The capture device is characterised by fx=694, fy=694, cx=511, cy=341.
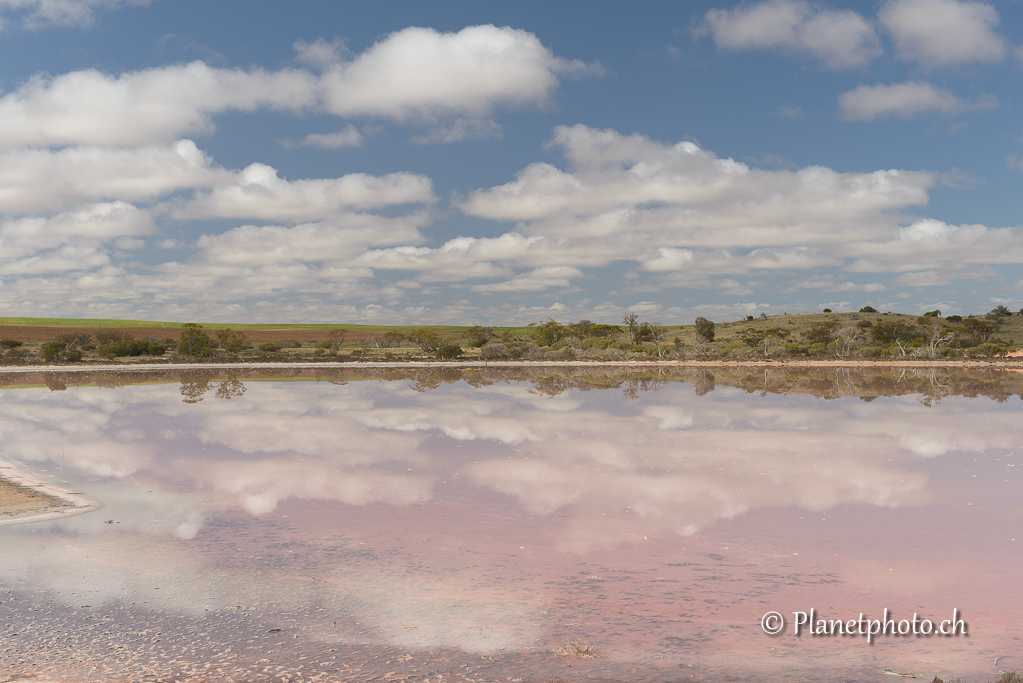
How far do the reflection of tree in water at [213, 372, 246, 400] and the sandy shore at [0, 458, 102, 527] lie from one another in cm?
1531

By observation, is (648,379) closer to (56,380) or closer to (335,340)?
(56,380)

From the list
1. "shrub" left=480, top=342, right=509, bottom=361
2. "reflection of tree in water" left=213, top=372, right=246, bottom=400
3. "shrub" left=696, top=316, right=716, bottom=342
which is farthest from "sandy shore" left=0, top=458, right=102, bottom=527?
"shrub" left=696, top=316, right=716, bottom=342

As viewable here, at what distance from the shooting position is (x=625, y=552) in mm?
7859

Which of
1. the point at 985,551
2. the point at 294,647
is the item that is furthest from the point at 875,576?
the point at 294,647

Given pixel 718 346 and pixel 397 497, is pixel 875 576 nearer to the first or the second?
pixel 397 497

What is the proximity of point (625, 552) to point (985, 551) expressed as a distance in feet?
13.5

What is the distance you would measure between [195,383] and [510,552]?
1199 inches

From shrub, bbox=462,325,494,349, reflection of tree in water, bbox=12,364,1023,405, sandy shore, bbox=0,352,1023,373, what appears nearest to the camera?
reflection of tree in water, bbox=12,364,1023,405

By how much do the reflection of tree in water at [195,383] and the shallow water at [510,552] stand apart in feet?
30.1

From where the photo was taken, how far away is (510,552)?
309 inches

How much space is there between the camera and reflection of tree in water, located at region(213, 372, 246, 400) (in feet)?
90.8

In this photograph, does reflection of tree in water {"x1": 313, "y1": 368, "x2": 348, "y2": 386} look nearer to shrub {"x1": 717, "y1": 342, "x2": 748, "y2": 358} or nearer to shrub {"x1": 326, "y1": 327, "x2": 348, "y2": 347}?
shrub {"x1": 326, "y1": 327, "x2": 348, "y2": 347}

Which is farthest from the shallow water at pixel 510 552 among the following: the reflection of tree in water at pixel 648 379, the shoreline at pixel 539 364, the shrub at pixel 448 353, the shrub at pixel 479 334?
the shrub at pixel 479 334

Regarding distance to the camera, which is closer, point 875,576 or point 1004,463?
point 875,576
